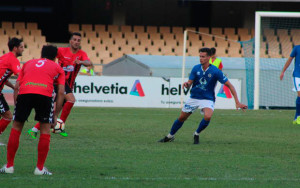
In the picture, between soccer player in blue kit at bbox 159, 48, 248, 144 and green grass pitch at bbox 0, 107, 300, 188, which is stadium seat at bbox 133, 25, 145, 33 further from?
soccer player in blue kit at bbox 159, 48, 248, 144

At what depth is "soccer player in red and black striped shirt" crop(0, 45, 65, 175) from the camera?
23.7 feet

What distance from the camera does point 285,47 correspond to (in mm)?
27891

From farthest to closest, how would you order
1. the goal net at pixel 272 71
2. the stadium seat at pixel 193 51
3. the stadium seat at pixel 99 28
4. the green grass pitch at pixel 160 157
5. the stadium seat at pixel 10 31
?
the stadium seat at pixel 99 28 → the stadium seat at pixel 10 31 → the stadium seat at pixel 193 51 → the goal net at pixel 272 71 → the green grass pitch at pixel 160 157

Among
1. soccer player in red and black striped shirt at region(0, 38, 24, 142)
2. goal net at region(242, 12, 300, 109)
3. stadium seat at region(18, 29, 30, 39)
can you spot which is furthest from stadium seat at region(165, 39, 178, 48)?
soccer player in red and black striped shirt at region(0, 38, 24, 142)

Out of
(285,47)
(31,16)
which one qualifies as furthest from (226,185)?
(31,16)

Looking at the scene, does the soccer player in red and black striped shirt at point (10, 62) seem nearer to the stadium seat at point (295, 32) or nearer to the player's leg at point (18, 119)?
the player's leg at point (18, 119)

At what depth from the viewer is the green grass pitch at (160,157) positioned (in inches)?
275

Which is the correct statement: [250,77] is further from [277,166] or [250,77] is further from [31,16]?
[31,16]

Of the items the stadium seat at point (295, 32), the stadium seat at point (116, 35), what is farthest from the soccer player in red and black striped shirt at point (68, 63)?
the stadium seat at point (116, 35)

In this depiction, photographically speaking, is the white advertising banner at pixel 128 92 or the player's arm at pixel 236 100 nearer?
the player's arm at pixel 236 100

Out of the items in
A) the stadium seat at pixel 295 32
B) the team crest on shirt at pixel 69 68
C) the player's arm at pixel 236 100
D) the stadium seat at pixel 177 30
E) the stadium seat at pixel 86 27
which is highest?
the stadium seat at pixel 86 27

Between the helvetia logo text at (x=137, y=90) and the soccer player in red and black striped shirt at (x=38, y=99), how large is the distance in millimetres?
15271

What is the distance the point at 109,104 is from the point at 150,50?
30.0 ft

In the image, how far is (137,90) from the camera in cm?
2284
